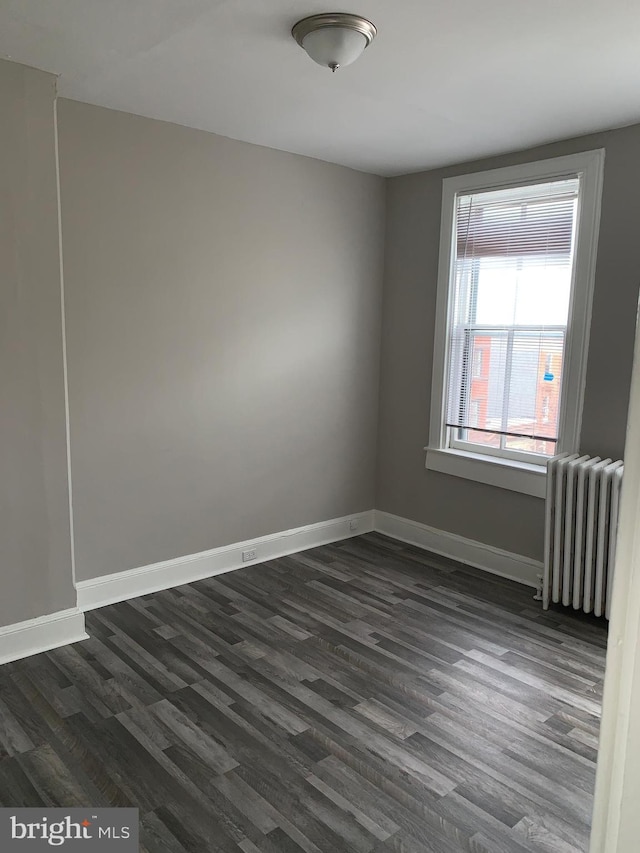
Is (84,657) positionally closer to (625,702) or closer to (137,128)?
(137,128)

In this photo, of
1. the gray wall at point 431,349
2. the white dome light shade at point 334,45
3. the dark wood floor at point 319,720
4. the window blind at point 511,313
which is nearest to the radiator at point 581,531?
the dark wood floor at point 319,720

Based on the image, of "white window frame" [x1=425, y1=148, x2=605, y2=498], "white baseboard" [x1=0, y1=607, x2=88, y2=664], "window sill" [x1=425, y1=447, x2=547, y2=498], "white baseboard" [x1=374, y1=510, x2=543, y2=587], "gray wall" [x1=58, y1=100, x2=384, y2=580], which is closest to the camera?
"white baseboard" [x1=0, y1=607, x2=88, y2=664]

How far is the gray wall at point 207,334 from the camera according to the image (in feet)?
11.0

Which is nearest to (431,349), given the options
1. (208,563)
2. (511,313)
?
(511,313)

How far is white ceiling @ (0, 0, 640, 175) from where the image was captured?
2223 mm

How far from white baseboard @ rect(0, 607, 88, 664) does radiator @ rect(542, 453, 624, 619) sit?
249 cm

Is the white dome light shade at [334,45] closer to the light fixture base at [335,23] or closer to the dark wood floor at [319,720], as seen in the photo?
the light fixture base at [335,23]

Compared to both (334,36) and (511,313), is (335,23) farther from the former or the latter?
(511,313)

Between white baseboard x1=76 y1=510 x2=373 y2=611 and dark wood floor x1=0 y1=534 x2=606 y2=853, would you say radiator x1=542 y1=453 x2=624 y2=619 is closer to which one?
dark wood floor x1=0 y1=534 x2=606 y2=853

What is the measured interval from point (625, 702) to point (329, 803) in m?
1.87

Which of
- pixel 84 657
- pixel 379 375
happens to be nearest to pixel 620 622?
pixel 84 657

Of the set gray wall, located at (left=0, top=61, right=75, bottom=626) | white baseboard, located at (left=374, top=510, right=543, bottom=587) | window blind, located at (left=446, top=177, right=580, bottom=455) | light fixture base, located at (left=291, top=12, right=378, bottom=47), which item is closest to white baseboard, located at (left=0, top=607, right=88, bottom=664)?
gray wall, located at (left=0, top=61, right=75, bottom=626)

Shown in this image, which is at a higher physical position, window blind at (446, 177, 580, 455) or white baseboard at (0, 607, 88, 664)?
window blind at (446, 177, 580, 455)

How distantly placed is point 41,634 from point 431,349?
2901 mm
